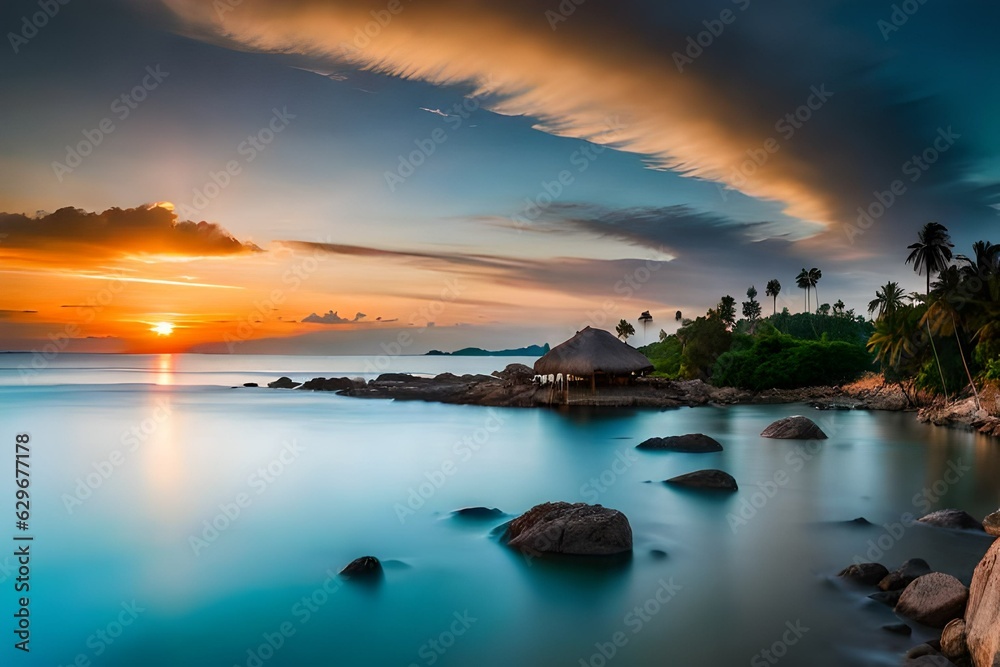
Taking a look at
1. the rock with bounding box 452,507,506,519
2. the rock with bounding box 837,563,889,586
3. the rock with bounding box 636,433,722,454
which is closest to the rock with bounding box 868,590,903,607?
the rock with bounding box 837,563,889,586

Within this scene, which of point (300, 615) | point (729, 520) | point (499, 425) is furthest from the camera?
point (499, 425)

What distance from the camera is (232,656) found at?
28.4 feet

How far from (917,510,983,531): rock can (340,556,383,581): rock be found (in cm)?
1242

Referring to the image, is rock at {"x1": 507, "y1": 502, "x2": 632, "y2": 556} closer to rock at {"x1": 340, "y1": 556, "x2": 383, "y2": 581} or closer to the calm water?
the calm water

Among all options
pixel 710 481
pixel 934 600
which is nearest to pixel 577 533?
pixel 934 600

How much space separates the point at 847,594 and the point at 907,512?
7.96 m

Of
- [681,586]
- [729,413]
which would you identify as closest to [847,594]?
[681,586]

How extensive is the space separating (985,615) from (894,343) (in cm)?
4262

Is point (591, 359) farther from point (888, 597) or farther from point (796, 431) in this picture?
point (888, 597)

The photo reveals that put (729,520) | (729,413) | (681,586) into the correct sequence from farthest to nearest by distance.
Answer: (729,413)
(729,520)
(681,586)

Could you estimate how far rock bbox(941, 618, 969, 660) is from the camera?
7219mm

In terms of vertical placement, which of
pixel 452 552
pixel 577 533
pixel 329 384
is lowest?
pixel 452 552

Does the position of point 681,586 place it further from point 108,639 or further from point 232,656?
point 108,639

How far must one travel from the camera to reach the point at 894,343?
142ft
